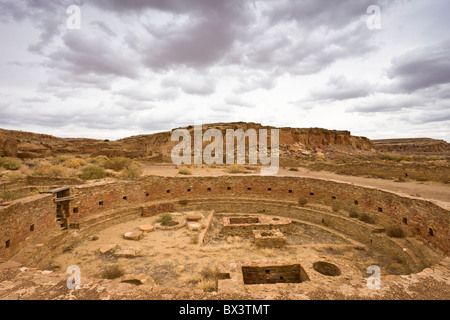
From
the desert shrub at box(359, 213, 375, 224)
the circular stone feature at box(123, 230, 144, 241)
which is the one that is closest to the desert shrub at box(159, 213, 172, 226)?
the circular stone feature at box(123, 230, 144, 241)

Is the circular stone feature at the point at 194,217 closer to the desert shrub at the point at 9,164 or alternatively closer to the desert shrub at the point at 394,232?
the desert shrub at the point at 394,232

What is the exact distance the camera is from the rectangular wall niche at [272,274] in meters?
6.67

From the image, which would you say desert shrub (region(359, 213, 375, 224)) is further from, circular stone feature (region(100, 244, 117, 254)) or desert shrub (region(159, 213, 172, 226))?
circular stone feature (region(100, 244, 117, 254))

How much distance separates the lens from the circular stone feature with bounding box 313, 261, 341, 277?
6766 mm

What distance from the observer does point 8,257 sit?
684 centimetres

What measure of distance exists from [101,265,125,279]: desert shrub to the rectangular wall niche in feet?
13.8

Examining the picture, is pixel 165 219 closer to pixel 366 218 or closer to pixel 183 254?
pixel 183 254

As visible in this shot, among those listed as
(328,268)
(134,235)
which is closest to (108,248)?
(134,235)

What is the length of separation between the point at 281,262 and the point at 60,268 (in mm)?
7959

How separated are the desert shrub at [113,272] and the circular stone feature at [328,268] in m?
6.72
